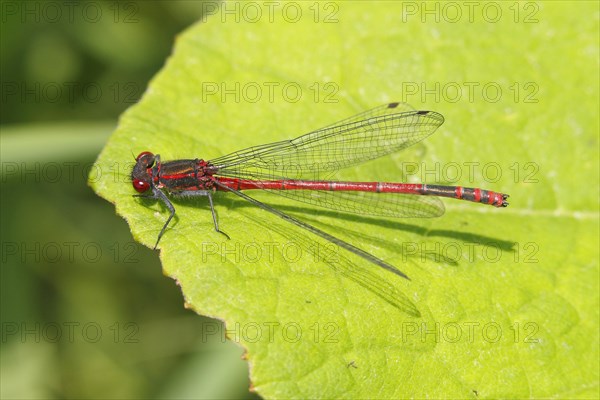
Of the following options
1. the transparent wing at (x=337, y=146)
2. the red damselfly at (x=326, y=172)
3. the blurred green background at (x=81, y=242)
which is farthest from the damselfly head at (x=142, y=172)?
the blurred green background at (x=81, y=242)

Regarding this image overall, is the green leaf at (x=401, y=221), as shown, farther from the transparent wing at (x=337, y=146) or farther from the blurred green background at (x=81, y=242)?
the blurred green background at (x=81, y=242)

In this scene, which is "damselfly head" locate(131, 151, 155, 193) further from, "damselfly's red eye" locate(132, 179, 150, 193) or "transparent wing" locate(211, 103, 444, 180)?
"transparent wing" locate(211, 103, 444, 180)

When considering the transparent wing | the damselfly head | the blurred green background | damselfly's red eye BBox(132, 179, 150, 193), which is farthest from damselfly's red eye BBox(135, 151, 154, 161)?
the blurred green background

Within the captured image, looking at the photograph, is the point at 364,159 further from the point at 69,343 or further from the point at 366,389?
the point at 69,343

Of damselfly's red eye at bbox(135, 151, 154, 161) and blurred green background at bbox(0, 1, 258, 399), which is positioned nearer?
damselfly's red eye at bbox(135, 151, 154, 161)

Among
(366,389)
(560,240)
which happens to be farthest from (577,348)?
(366,389)

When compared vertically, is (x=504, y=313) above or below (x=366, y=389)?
above
